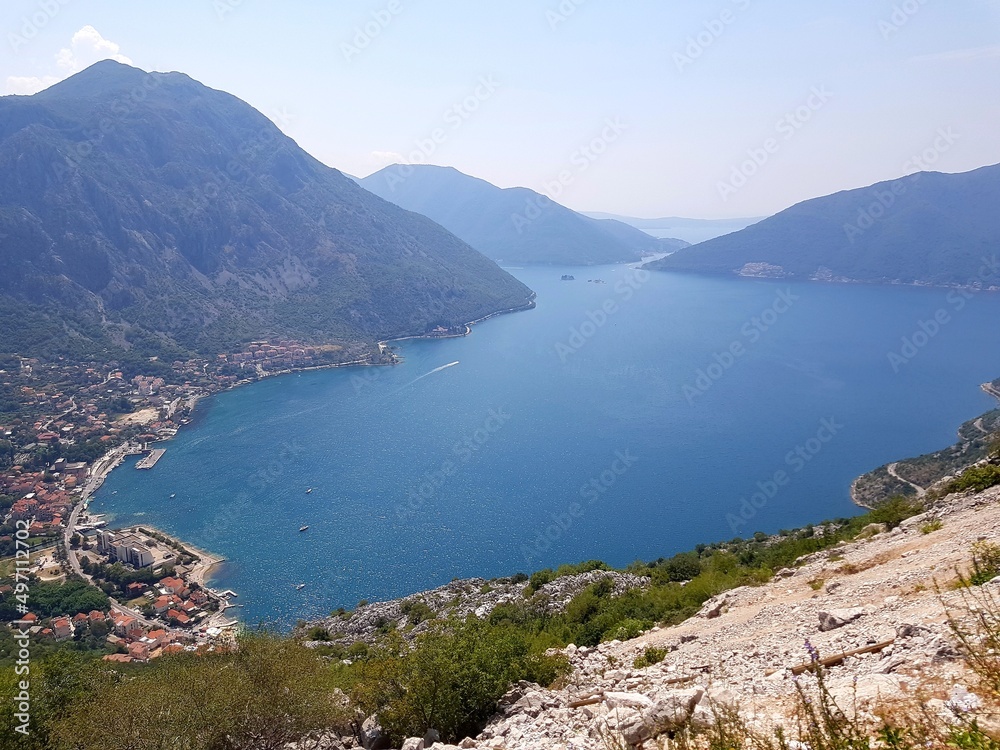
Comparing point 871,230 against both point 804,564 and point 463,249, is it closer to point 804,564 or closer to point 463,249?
point 463,249

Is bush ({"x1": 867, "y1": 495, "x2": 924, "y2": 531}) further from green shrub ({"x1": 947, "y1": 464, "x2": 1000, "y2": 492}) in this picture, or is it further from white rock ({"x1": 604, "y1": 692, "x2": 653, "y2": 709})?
white rock ({"x1": 604, "y1": 692, "x2": 653, "y2": 709})

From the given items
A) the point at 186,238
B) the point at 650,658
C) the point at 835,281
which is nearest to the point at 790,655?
the point at 650,658

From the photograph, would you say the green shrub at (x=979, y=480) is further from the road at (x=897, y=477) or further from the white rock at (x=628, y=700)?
the road at (x=897, y=477)

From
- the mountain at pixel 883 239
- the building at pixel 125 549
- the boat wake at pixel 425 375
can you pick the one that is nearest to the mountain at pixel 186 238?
the boat wake at pixel 425 375

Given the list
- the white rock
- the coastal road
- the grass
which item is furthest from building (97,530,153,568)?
the grass

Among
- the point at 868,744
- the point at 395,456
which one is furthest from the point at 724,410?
the point at 868,744
